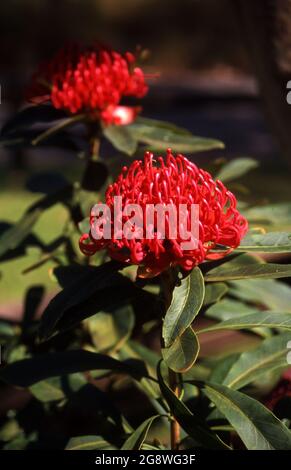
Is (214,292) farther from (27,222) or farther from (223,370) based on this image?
Result: (27,222)

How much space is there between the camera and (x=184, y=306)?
130 cm

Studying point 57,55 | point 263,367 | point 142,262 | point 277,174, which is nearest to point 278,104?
point 57,55

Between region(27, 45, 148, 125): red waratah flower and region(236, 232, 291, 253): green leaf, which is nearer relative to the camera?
region(236, 232, 291, 253): green leaf

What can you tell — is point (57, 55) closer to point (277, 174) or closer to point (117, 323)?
point (117, 323)

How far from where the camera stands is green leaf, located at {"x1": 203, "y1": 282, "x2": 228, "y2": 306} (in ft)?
5.08

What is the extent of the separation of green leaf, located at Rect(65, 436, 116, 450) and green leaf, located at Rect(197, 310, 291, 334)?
34 centimetres

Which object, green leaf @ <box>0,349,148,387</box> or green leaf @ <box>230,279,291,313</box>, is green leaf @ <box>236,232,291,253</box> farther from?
green leaf @ <box>230,279,291,313</box>

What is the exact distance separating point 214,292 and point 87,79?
542 millimetres

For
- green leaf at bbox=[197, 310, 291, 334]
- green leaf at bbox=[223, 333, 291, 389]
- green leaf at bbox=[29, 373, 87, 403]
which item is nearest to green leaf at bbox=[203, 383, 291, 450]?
green leaf at bbox=[197, 310, 291, 334]


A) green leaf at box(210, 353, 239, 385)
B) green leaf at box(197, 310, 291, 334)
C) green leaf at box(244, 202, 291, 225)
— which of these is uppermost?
green leaf at box(244, 202, 291, 225)

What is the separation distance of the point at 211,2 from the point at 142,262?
1332 centimetres

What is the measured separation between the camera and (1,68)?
1245 cm

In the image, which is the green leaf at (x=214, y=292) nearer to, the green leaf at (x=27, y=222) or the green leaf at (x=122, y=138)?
the green leaf at (x=122, y=138)

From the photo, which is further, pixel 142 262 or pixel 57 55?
pixel 57 55
